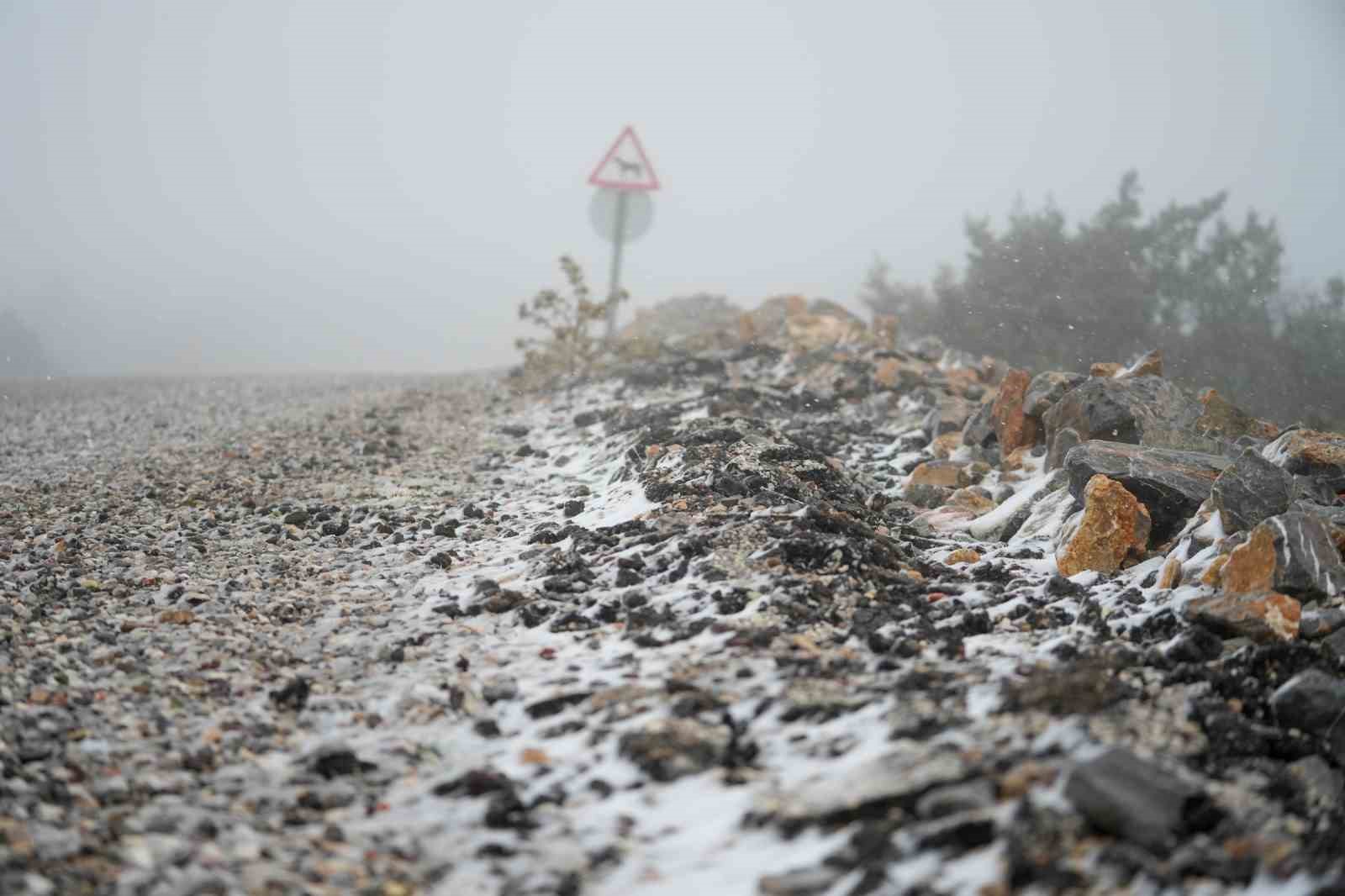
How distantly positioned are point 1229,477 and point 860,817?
3.10 m

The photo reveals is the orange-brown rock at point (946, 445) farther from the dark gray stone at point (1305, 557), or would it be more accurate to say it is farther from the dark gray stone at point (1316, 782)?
the dark gray stone at point (1316, 782)

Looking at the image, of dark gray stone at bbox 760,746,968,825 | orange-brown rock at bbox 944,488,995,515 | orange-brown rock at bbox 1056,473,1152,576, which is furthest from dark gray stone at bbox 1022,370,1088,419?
dark gray stone at bbox 760,746,968,825

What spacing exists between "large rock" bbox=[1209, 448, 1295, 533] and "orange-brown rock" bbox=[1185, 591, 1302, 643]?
78cm

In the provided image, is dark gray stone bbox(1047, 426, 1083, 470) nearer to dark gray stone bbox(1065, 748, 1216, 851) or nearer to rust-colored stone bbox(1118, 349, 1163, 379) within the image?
rust-colored stone bbox(1118, 349, 1163, 379)

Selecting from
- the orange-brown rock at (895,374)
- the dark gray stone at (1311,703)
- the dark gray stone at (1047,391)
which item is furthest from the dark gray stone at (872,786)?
the orange-brown rock at (895,374)

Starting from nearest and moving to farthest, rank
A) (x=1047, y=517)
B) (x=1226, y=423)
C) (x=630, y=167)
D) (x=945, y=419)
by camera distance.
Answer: (x=1047, y=517) → (x=1226, y=423) → (x=945, y=419) → (x=630, y=167)

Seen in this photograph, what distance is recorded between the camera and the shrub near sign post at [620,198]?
1367 cm

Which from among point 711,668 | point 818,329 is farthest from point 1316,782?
point 818,329

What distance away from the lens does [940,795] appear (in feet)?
8.16

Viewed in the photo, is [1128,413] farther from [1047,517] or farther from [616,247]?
[616,247]

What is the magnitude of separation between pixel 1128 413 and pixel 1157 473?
117cm

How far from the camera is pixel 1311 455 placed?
16.8ft

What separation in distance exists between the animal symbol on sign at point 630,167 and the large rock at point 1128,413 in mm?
8673

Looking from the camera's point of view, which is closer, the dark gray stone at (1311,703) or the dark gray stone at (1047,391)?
the dark gray stone at (1311,703)
